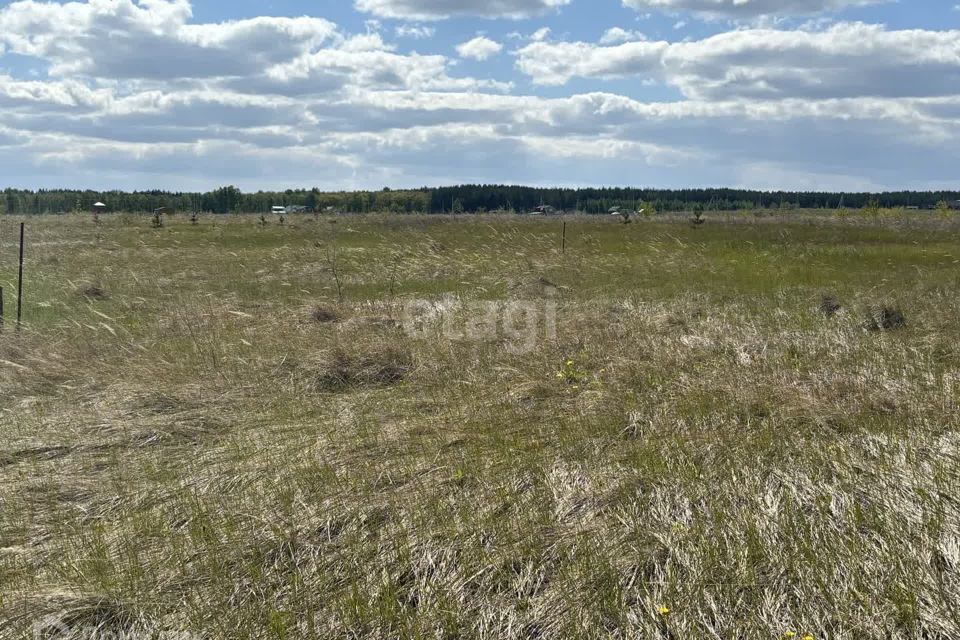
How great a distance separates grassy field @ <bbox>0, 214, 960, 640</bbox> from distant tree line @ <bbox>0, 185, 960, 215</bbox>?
73649mm

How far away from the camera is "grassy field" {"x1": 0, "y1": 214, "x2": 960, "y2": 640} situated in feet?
12.3

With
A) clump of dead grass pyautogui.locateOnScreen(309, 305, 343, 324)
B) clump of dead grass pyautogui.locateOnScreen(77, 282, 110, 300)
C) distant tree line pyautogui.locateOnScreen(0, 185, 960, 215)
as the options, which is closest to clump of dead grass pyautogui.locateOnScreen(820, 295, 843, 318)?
clump of dead grass pyautogui.locateOnScreen(309, 305, 343, 324)

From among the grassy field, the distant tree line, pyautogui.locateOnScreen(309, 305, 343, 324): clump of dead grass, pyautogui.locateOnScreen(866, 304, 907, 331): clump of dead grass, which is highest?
the distant tree line

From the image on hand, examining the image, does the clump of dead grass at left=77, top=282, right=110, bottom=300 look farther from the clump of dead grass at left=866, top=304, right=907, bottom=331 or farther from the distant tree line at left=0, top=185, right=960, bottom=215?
the distant tree line at left=0, top=185, right=960, bottom=215

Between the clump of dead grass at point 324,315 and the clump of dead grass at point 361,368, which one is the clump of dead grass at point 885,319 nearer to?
the clump of dead grass at point 361,368

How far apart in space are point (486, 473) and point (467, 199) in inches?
4656

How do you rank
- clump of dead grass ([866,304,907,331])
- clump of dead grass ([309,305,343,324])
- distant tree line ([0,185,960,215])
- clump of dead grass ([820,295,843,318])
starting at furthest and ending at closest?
distant tree line ([0,185,960,215])
clump of dead grass ([309,305,343,324])
clump of dead grass ([820,295,843,318])
clump of dead grass ([866,304,907,331])

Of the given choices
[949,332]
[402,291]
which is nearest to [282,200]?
[402,291]

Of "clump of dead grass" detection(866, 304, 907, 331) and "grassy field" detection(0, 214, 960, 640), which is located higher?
"clump of dead grass" detection(866, 304, 907, 331)

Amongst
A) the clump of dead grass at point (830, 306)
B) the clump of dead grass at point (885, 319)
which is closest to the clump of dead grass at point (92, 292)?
the clump of dead grass at point (830, 306)

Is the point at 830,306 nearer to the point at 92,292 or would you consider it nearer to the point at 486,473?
the point at 486,473

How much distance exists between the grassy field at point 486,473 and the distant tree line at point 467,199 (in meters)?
73.6

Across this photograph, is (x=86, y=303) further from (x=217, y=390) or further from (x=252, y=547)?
(x=252, y=547)

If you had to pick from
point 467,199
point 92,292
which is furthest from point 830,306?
point 467,199
